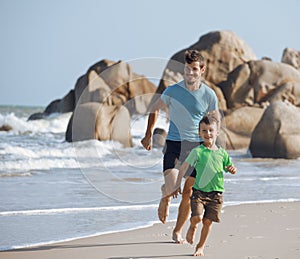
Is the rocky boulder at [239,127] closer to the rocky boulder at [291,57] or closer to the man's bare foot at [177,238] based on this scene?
the man's bare foot at [177,238]

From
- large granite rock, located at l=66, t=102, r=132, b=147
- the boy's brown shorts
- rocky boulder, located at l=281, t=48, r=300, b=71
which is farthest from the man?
rocky boulder, located at l=281, t=48, r=300, b=71

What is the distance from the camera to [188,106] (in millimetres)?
6566

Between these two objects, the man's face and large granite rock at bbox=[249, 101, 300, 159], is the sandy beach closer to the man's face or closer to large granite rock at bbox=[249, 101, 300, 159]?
the man's face

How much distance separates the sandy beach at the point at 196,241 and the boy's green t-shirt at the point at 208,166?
0.65m

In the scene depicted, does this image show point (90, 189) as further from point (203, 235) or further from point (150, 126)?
point (203, 235)

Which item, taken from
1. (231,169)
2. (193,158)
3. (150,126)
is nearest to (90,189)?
(150,126)

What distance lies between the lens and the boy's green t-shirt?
19.4ft

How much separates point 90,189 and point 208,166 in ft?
18.2

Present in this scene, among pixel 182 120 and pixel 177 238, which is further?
pixel 182 120

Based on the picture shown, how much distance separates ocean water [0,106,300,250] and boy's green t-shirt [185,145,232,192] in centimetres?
169

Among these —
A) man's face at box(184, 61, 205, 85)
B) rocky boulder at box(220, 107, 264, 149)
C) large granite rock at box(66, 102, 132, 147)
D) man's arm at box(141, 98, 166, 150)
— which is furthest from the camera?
rocky boulder at box(220, 107, 264, 149)

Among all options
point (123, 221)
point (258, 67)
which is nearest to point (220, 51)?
point (258, 67)

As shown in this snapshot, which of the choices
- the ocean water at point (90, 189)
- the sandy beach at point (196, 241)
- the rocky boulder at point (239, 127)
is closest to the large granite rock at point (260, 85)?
the rocky boulder at point (239, 127)

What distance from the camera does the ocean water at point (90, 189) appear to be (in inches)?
298
